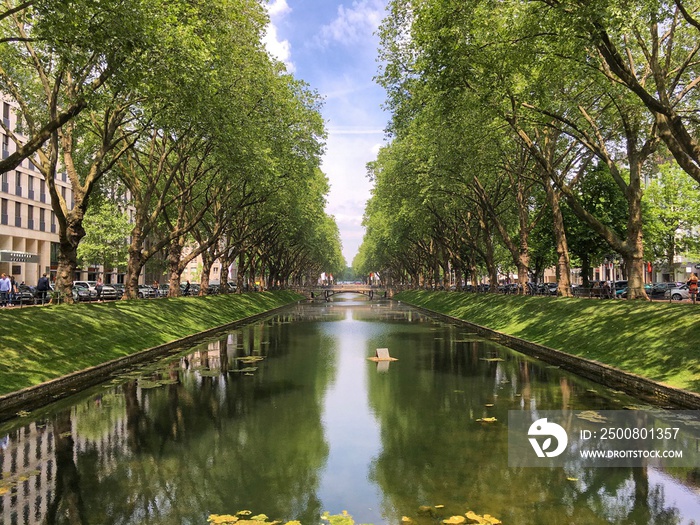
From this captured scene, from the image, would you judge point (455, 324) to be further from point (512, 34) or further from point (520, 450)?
point (520, 450)

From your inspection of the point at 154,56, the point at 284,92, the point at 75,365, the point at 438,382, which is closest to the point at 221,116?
the point at 154,56

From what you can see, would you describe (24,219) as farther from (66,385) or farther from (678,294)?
(678,294)

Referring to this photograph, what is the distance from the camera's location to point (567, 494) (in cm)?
584

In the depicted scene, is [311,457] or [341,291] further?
[341,291]

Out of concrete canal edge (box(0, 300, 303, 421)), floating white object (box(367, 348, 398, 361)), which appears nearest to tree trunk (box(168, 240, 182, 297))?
concrete canal edge (box(0, 300, 303, 421))

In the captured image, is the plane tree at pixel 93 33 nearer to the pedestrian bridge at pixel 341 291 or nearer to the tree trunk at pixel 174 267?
the tree trunk at pixel 174 267

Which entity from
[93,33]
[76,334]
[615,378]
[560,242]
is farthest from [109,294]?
[615,378]

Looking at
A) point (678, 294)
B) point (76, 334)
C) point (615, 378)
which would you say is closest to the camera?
point (615, 378)

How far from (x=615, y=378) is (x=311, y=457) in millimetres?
9448

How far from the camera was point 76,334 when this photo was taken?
15.9m

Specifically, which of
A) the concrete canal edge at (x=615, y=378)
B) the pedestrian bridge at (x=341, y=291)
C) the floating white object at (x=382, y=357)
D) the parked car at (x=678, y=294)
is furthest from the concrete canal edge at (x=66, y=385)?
the pedestrian bridge at (x=341, y=291)

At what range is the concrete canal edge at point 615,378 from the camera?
10320 mm

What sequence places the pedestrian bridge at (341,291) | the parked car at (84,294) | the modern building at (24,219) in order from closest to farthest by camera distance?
the parked car at (84,294) < the modern building at (24,219) < the pedestrian bridge at (341,291)

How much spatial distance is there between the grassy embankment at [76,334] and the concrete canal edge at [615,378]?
45.1ft
